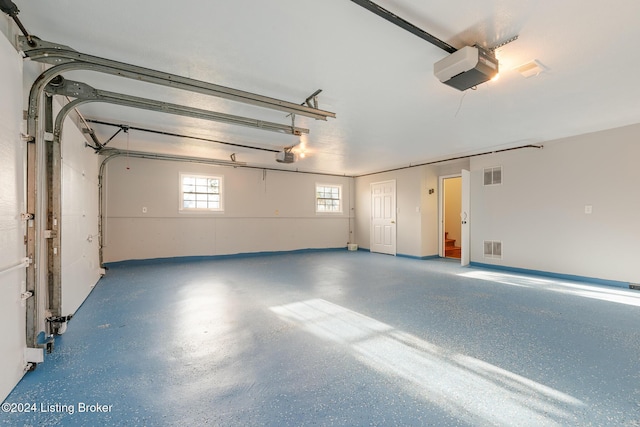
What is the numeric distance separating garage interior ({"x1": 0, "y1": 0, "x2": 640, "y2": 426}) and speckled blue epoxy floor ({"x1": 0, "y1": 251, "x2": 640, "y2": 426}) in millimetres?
19

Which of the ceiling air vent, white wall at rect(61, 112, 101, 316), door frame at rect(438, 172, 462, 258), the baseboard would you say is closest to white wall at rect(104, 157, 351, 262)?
the baseboard

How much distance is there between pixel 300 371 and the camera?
198 cm

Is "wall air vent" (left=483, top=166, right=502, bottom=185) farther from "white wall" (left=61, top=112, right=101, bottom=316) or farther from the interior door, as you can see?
"white wall" (left=61, top=112, right=101, bottom=316)

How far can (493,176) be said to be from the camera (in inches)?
233

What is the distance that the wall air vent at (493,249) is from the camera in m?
5.81

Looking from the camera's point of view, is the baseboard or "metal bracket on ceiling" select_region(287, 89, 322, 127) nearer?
"metal bracket on ceiling" select_region(287, 89, 322, 127)

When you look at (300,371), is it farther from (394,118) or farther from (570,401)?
(394,118)

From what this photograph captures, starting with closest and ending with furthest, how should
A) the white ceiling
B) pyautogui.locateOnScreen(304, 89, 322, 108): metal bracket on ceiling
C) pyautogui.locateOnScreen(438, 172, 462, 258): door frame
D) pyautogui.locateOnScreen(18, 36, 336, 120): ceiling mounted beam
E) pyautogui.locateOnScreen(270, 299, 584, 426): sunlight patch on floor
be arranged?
pyautogui.locateOnScreen(270, 299, 584, 426): sunlight patch on floor
the white ceiling
pyautogui.locateOnScreen(18, 36, 336, 120): ceiling mounted beam
pyautogui.locateOnScreen(304, 89, 322, 108): metal bracket on ceiling
pyautogui.locateOnScreen(438, 172, 462, 258): door frame

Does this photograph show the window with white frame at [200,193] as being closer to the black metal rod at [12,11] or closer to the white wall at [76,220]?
the white wall at [76,220]

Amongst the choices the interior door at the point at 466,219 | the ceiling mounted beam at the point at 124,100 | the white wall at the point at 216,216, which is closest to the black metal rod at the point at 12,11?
the ceiling mounted beam at the point at 124,100

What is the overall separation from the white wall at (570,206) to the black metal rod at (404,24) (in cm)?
419

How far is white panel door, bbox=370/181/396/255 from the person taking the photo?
802 cm

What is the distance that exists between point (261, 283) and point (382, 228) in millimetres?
4882

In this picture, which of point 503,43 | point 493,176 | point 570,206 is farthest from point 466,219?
point 503,43
